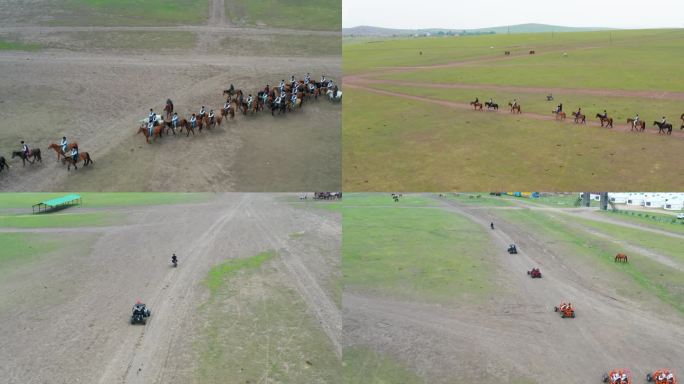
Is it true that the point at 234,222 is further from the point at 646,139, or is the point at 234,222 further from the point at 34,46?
the point at 646,139

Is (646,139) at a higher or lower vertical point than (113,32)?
lower

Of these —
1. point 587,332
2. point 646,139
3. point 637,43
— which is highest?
point 637,43

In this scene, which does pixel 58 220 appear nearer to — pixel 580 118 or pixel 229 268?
pixel 229 268

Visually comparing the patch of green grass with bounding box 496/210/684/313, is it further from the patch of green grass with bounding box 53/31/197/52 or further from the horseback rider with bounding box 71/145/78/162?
the patch of green grass with bounding box 53/31/197/52

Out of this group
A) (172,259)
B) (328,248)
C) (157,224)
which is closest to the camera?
(172,259)

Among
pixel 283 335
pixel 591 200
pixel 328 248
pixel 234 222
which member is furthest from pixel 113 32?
pixel 591 200

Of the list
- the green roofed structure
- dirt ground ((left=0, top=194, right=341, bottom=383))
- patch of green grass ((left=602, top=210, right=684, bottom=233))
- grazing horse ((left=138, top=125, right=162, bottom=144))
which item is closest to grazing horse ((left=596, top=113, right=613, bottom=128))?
patch of green grass ((left=602, top=210, right=684, bottom=233))

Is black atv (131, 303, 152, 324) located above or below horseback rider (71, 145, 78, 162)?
below
